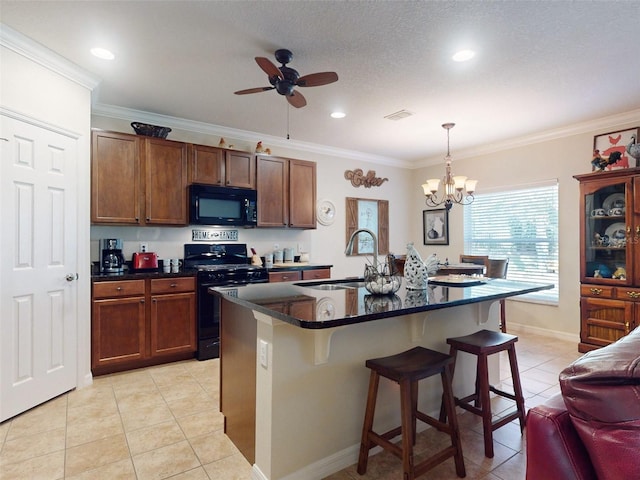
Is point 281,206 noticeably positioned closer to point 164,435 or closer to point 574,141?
point 164,435

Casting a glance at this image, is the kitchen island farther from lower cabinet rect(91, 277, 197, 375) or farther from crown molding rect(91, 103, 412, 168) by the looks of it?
crown molding rect(91, 103, 412, 168)

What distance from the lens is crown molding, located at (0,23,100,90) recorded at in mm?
2408

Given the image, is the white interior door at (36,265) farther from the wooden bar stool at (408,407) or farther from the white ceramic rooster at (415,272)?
the white ceramic rooster at (415,272)

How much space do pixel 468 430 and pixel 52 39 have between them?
151 inches

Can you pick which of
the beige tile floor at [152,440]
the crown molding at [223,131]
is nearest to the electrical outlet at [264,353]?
the beige tile floor at [152,440]

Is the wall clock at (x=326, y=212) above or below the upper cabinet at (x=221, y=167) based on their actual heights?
below

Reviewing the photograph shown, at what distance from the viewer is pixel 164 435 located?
2.26 metres

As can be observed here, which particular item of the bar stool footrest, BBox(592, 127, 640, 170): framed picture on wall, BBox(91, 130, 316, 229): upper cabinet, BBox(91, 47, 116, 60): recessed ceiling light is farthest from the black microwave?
BBox(592, 127, 640, 170): framed picture on wall

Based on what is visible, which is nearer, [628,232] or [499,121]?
[628,232]

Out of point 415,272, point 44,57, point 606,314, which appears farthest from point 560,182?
point 44,57

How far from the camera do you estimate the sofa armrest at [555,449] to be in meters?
0.79

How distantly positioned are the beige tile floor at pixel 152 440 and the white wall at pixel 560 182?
172 cm

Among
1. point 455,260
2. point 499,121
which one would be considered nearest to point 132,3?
point 499,121

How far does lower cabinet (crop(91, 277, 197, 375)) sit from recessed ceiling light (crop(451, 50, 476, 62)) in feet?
10.1
